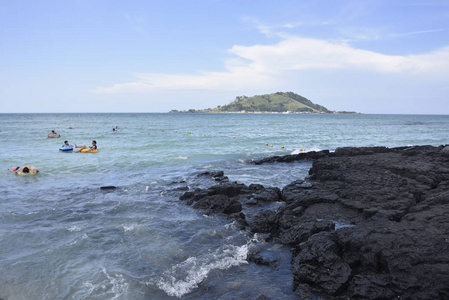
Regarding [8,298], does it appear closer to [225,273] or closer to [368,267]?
[225,273]

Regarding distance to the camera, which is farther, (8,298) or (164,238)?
(164,238)

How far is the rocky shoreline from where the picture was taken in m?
7.56

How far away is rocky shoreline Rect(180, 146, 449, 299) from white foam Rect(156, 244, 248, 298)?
0.68 m

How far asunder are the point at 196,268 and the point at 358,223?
651 cm

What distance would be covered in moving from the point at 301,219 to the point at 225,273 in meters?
4.56

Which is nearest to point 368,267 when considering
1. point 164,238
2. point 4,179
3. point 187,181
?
point 164,238

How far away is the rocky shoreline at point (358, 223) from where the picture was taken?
24.8 ft

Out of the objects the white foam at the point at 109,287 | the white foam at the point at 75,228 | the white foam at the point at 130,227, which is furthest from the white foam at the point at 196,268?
the white foam at the point at 75,228

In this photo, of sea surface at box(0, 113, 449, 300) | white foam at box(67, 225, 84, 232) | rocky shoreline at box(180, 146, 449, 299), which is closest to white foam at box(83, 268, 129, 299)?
sea surface at box(0, 113, 449, 300)

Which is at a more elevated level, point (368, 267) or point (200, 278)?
point (368, 267)

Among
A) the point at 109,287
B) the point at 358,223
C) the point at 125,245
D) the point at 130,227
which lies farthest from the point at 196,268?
the point at 358,223

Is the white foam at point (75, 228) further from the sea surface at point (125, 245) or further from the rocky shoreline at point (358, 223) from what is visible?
the rocky shoreline at point (358, 223)

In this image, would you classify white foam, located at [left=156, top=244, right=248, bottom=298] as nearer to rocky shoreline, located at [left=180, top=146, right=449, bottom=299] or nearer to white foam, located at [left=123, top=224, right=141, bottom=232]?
rocky shoreline, located at [left=180, top=146, right=449, bottom=299]

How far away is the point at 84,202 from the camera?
1662cm
